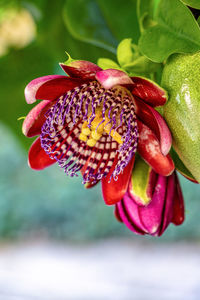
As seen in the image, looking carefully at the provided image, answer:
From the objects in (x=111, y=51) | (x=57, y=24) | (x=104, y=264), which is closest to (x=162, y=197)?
(x=111, y=51)

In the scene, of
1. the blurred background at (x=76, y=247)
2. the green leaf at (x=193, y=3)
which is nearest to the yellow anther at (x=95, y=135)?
the green leaf at (x=193, y=3)

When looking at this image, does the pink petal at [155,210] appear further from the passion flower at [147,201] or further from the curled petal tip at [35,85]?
the curled petal tip at [35,85]

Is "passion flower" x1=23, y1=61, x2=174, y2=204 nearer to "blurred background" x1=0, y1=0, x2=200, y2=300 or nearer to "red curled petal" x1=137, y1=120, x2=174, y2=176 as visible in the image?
"red curled petal" x1=137, y1=120, x2=174, y2=176

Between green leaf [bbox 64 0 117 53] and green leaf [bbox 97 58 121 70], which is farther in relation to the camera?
green leaf [bbox 64 0 117 53]

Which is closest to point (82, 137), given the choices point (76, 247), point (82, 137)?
point (82, 137)

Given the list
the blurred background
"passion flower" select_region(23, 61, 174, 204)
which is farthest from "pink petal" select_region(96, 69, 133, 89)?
the blurred background

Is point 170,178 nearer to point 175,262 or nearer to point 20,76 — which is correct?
point 20,76
